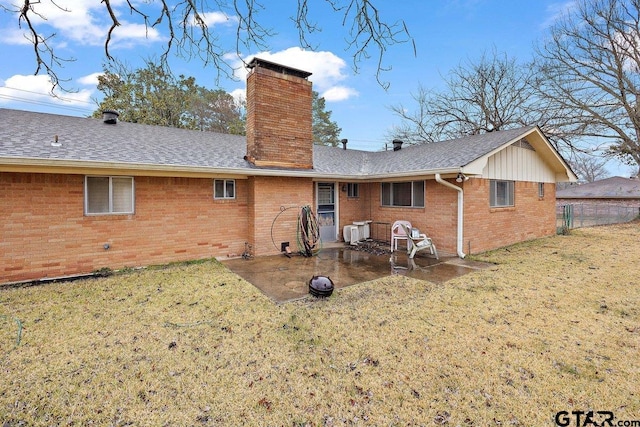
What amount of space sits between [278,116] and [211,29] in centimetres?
636

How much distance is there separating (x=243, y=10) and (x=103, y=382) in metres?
3.64

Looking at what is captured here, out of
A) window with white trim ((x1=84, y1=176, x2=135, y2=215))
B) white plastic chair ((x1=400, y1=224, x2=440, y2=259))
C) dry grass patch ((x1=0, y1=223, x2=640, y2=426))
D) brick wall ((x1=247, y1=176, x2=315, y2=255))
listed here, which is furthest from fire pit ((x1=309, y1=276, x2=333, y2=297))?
window with white trim ((x1=84, y1=176, x2=135, y2=215))

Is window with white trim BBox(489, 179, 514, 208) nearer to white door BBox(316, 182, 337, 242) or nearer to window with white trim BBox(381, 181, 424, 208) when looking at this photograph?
window with white trim BBox(381, 181, 424, 208)

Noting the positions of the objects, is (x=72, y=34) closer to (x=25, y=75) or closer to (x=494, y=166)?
(x=25, y=75)

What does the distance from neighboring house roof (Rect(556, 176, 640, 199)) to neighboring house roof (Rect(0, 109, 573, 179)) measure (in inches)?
649

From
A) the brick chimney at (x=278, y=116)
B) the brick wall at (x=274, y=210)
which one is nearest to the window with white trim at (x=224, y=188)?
the brick wall at (x=274, y=210)

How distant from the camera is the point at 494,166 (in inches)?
368

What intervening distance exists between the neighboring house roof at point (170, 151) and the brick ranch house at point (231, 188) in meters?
0.04

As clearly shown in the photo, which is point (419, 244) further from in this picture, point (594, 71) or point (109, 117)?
point (594, 71)

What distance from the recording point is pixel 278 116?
8914 mm

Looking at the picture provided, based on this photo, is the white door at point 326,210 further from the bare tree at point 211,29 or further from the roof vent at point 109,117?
the bare tree at point 211,29

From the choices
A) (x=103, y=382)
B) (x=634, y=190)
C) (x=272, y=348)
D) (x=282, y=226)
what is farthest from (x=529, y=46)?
(x=103, y=382)

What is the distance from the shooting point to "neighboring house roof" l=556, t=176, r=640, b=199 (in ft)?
73.9

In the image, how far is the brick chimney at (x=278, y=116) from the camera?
8586 mm
